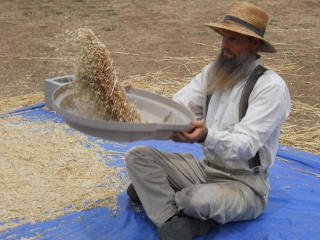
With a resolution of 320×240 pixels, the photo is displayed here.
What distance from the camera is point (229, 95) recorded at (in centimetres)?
325

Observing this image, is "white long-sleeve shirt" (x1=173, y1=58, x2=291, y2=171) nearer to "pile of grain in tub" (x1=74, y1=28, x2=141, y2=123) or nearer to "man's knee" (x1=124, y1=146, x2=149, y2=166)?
"man's knee" (x1=124, y1=146, x2=149, y2=166)

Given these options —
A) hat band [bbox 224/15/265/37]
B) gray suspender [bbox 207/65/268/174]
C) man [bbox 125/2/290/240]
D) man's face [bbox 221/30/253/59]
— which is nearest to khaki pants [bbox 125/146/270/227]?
man [bbox 125/2/290/240]

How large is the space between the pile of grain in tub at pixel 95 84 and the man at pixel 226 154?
0.32 meters

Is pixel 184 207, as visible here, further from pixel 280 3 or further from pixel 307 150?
pixel 280 3

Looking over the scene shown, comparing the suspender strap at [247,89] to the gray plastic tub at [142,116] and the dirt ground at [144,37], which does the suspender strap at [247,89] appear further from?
the dirt ground at [144,37]

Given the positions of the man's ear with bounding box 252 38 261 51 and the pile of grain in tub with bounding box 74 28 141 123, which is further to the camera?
the man's ear with bounding box 252 38 261 51

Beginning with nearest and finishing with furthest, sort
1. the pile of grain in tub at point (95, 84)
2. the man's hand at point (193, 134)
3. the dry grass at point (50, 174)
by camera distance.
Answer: the man's hand at point (193, 134)
the pile of grain in tub at point (95, 84)
the dry grass at point (50, 174)

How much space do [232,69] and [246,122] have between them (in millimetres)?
361

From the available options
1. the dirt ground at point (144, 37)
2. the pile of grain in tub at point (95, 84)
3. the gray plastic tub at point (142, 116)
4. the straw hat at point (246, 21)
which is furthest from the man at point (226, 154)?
the dirt ground at point (144, 37)

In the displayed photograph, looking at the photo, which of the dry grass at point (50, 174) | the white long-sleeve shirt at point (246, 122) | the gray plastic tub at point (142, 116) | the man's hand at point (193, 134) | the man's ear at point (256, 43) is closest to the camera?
the gray plastic tub at point (142, 116)

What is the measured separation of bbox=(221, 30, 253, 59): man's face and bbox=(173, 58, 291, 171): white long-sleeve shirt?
117mm

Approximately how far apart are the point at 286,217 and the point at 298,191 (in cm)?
39

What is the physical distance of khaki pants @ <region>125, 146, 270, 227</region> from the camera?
3.12 meters

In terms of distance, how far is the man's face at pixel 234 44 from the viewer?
3.18 meters
